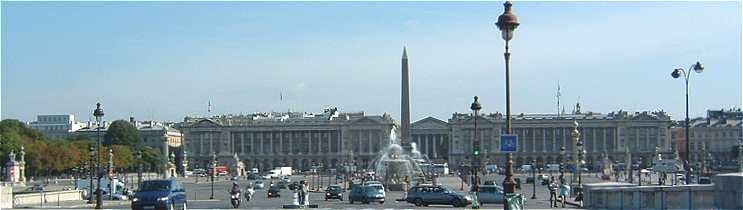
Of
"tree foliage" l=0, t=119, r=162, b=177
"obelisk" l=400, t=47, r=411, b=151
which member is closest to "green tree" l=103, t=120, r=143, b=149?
"tree foliage" l=0, t=119, r=162, b=177

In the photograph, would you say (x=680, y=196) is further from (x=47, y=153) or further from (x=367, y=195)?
(x=47, y=153)

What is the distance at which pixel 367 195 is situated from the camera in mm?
57969

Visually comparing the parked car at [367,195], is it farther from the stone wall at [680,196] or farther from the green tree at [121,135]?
the green tree at [121,135]

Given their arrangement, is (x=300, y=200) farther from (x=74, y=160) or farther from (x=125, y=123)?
(x=125, y=123)

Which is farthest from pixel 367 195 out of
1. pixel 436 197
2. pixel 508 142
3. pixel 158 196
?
pixel 508 142

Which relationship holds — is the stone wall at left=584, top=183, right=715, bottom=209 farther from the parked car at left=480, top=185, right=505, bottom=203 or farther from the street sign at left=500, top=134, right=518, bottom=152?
the parked car at left=480, top=185, right=505, bottom=203

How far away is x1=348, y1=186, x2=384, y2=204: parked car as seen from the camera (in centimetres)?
5772

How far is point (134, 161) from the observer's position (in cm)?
16112

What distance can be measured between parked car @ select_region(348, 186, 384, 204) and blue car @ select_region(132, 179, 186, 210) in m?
17.8

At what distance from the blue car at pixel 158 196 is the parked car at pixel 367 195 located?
1775cm

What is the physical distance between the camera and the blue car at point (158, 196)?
3928 cm

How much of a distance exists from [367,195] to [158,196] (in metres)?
19.9

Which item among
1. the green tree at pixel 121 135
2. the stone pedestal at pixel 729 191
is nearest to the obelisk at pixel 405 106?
the stone pedestal at pixel 729 191

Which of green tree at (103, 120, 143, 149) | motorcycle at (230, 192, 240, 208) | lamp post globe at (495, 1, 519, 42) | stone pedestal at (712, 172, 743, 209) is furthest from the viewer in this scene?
green tree at (103, 120, 143, 149)
